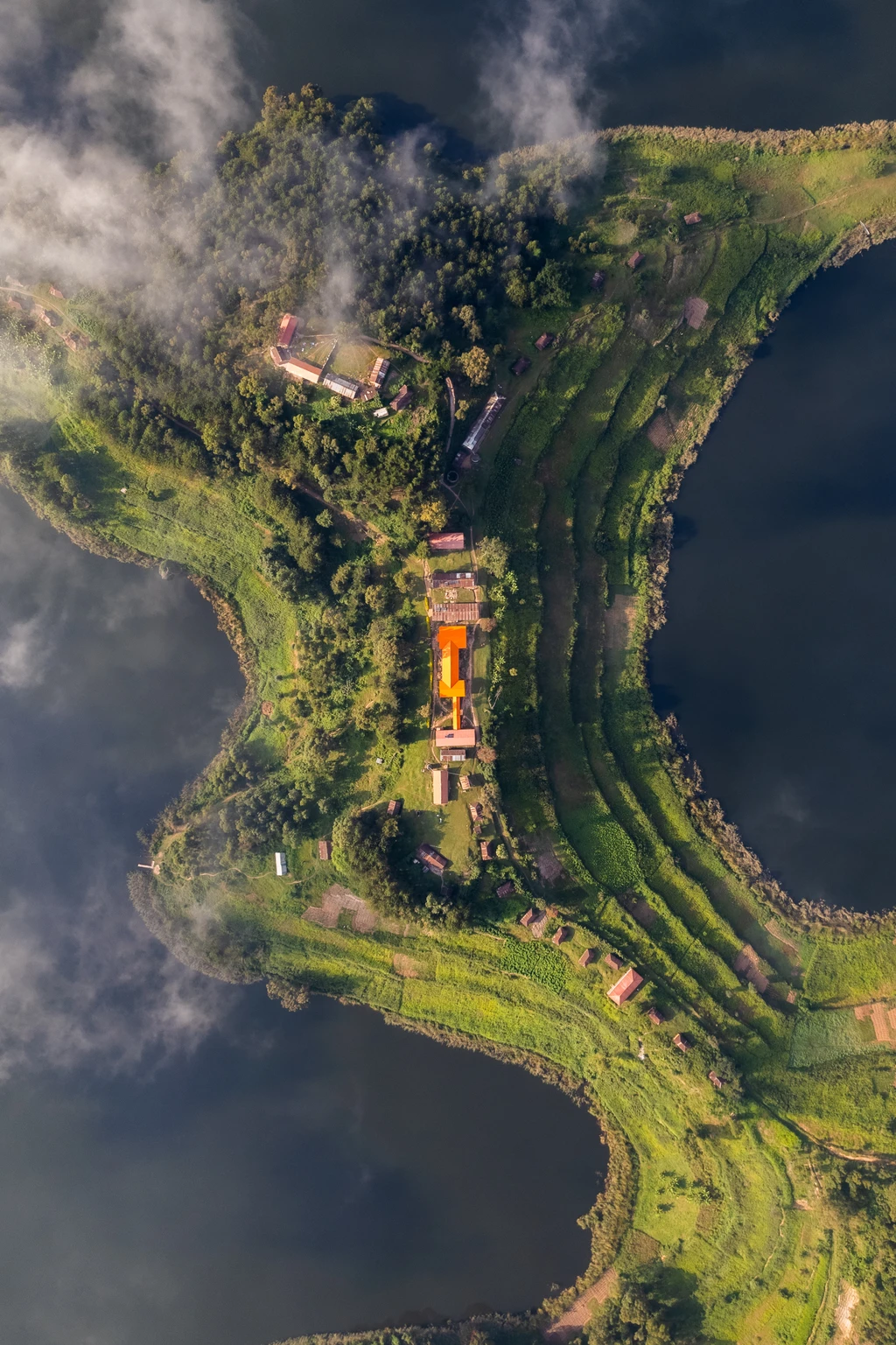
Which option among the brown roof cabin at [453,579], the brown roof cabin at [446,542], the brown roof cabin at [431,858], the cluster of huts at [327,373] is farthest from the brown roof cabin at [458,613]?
the brown roof cabin at [431,858]

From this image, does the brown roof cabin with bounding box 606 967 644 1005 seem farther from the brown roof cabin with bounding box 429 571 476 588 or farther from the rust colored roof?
the rust colored roof

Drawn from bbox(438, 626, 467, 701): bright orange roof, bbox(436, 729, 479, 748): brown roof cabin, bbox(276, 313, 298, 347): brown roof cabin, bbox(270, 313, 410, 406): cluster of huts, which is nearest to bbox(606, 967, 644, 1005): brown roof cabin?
bbox(436, 729, 479, 748): brown roof cabin

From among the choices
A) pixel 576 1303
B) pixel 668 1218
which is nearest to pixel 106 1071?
pixel 576 1303

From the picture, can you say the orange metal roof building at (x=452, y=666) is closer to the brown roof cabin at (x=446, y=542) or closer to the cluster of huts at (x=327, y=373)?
the brown roof cabin at (x=446, y=542)

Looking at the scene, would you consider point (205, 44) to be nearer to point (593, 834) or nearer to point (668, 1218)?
point (593, 834)

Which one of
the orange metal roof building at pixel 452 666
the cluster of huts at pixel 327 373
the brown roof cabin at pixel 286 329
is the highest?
the brown roof cabin at pixel 286 329
